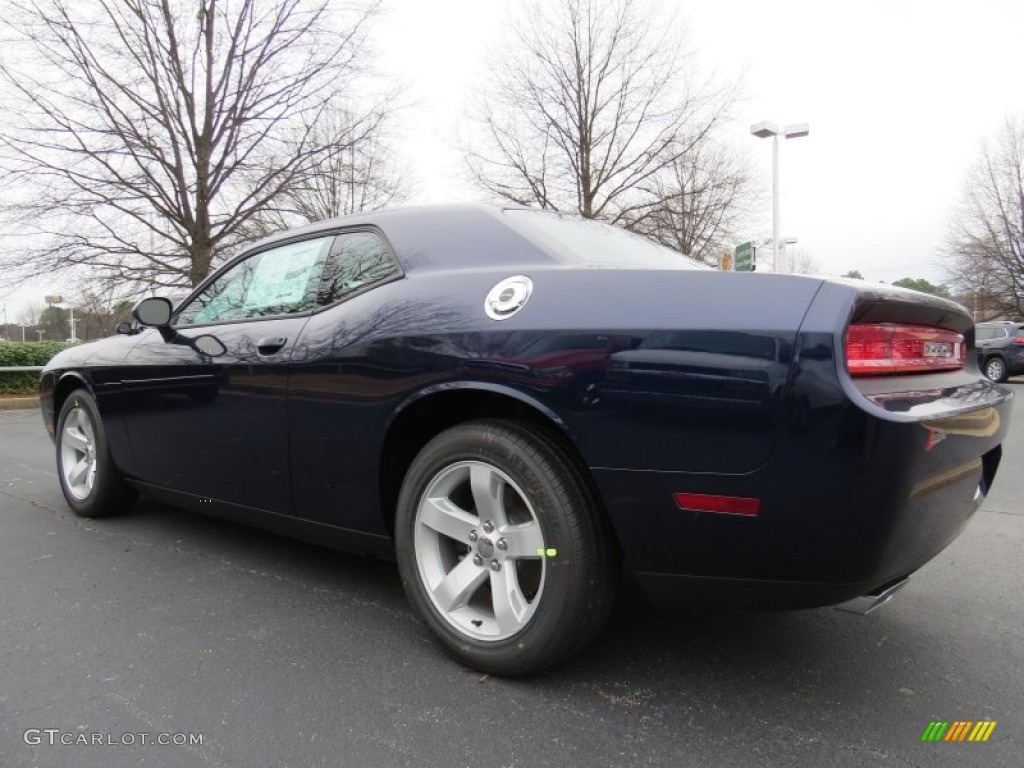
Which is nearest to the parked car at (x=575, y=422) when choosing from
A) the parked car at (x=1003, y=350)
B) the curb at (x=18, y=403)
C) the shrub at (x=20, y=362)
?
the curb at (x=18, y=403)

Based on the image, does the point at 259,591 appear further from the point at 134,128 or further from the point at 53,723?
the point at 134,128

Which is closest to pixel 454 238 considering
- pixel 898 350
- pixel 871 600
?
pixel 898 350

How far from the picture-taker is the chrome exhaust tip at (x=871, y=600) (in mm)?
1804

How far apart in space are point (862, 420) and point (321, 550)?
8.66 feet

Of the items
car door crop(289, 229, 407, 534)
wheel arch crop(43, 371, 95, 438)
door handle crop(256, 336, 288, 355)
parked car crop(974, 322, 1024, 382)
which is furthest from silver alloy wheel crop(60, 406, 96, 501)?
parked car crop(974, 322, 1024, 382)

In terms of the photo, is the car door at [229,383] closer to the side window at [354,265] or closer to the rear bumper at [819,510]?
the side window at [354,265]

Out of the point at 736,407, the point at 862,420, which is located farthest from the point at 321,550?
the point at 862,420

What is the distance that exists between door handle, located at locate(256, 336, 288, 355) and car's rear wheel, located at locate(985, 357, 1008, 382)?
20012 millimetres

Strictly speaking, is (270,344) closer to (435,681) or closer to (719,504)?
(435,681)

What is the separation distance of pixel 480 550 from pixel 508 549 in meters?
0.11

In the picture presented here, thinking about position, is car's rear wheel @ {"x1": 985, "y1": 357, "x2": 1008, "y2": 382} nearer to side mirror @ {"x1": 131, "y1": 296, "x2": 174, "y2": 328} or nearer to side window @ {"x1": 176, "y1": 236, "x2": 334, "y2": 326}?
side window @ {"x1": 176, "y1": 236, "x2": 334, "y2": 326}

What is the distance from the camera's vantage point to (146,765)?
5.62ft

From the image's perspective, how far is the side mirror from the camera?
10.6ft

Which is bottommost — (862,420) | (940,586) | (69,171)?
(940,586)
